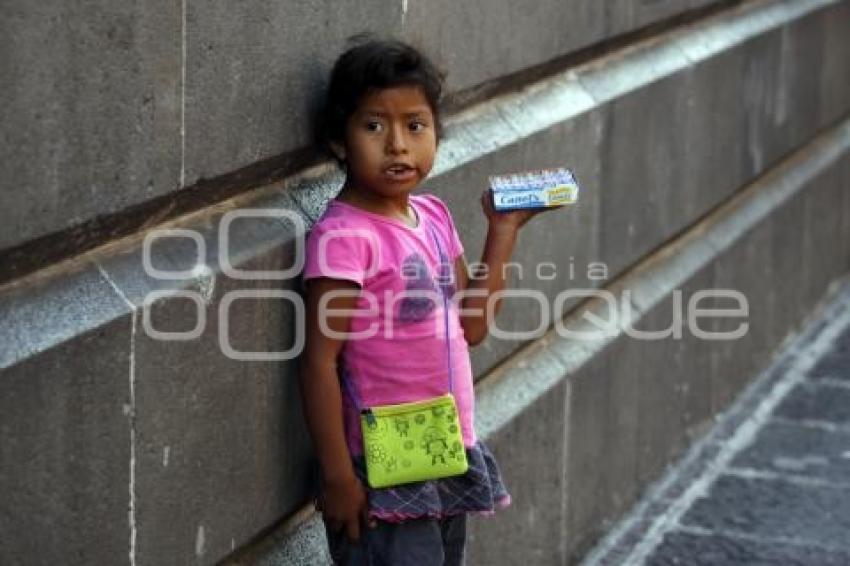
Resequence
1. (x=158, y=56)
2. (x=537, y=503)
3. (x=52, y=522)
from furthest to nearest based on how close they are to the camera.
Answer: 1. (x=537, y=503)
2. (x=158, y=56)
3. (x=52, y=522)

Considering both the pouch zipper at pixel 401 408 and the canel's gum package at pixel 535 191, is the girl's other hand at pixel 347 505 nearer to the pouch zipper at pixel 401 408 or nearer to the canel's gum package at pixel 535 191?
the pouch zipper at pixel 401 408

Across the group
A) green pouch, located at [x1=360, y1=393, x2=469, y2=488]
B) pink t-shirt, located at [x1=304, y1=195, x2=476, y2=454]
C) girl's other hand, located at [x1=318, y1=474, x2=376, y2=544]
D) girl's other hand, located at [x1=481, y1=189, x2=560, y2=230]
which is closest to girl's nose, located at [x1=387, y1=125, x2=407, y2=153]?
pink t-shirt, located at [x1=304, y1=195, x2=476, y2=454]

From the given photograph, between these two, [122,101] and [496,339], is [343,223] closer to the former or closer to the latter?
[122,101]

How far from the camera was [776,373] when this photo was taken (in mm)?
7285

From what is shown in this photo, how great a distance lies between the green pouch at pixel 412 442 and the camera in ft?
11.4

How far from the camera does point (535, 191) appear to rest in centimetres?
368

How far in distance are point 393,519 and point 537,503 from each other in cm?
144

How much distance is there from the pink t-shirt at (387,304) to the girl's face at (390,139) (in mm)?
80

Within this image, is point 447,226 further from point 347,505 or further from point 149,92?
point 149,92

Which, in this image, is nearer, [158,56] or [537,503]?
[158,56]

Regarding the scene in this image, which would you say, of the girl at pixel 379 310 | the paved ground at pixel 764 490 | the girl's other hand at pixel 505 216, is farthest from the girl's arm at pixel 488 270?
the paved ground at pixel 764 490

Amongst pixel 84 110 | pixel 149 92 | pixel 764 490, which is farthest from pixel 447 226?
pixel 764 490

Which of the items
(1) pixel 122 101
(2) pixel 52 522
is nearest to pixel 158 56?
(1) pixel 122 101

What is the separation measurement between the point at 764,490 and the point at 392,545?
8.68 feet
